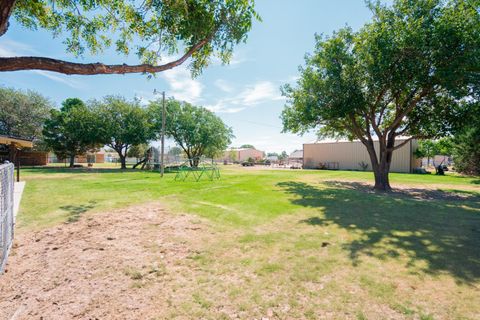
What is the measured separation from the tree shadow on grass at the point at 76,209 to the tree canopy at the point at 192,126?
21.1 m

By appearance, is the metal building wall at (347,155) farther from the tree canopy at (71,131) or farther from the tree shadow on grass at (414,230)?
the tree canopy at (71,131)

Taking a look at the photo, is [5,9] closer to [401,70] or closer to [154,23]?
[154,23]

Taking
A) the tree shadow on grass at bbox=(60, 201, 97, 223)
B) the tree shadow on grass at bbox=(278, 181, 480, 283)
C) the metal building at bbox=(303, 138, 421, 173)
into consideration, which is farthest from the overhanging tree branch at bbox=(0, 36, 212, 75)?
the metal building at bbox=(303, 138, 421, 173)

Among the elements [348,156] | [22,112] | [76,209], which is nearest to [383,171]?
[76,209]

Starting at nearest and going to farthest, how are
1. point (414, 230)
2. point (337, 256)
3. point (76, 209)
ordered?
1. point (337, 256)
2. point (414, 230)
3. point (76, 209)

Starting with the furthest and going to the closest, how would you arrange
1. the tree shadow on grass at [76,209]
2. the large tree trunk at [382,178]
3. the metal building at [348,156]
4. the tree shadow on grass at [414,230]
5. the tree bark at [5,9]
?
the metal building at [348,156] < the large tree trunk at [382,178] < the tree shadow on grass at [76,209] < the tree shadow on grass at [414,230] < the tree bark at [5,9]

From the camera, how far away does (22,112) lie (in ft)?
101

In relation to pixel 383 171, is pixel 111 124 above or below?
above

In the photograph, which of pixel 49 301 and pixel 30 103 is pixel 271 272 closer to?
pixel 49 301

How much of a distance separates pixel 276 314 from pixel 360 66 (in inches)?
440

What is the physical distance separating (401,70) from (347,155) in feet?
77.4

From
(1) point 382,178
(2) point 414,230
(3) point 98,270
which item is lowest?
(3) point 98,270

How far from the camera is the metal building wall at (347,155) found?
26.9 meters

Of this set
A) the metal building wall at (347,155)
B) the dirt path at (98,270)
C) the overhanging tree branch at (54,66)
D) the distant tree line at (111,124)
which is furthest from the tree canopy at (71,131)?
the metal building wall at (347,155)
